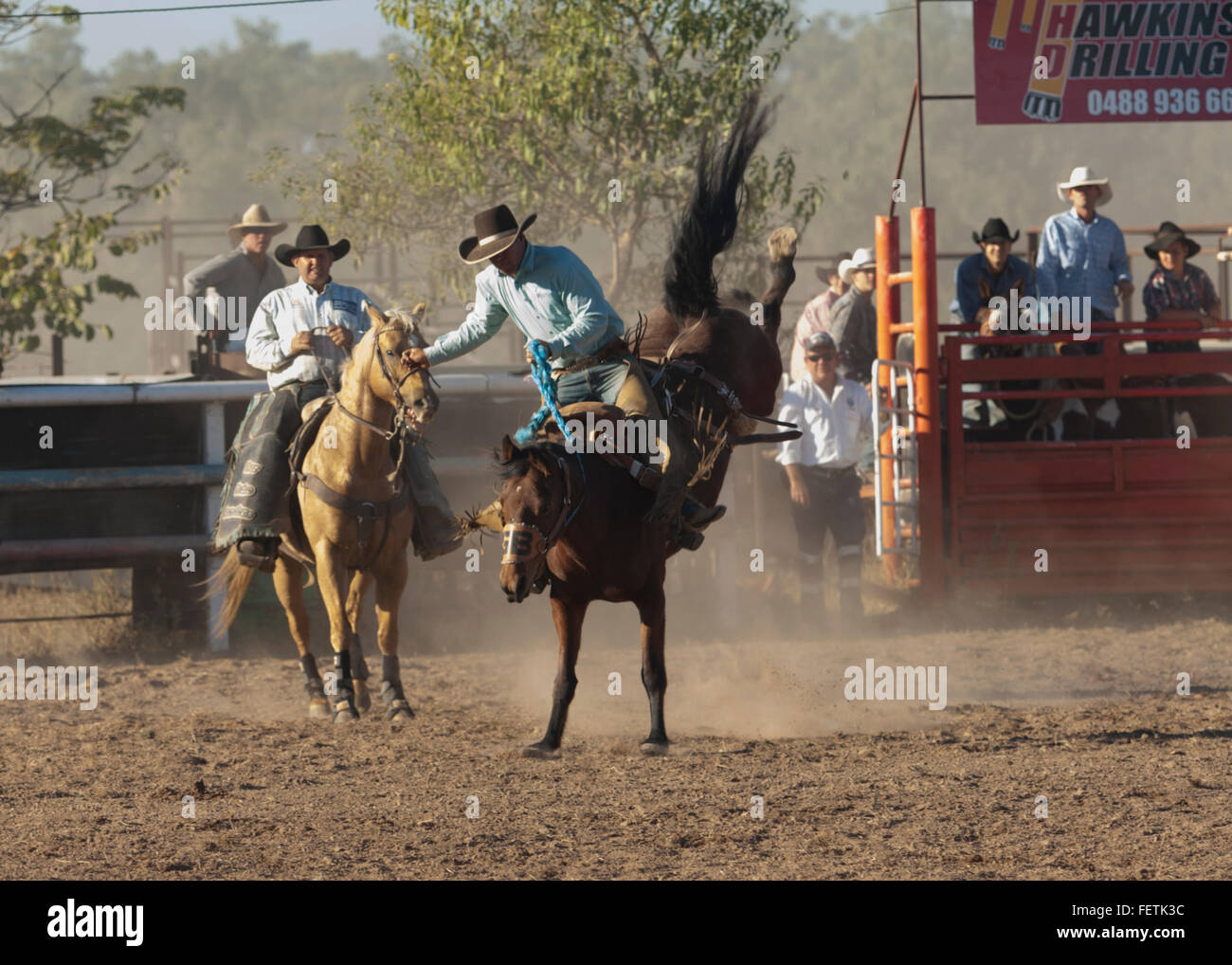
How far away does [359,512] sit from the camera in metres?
Result: 8.22

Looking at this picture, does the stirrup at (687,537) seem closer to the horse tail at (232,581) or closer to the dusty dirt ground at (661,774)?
the dusty dirt ground at (661,774)

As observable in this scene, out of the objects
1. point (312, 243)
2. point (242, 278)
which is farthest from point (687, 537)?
point (242, 278)

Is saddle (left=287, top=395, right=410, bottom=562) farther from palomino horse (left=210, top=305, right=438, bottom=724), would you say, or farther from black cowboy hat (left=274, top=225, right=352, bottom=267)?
black cowboy hat (left=274, top=225, right=352, bottom=267)

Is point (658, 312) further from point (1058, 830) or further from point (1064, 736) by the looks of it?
point (1058, 830)

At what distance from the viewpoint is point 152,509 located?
11.3 metres

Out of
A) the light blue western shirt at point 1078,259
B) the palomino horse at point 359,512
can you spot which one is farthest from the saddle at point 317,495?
the light blue western shirt at point 1078,259

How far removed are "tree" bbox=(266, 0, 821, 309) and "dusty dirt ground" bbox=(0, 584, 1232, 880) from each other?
6211 mm

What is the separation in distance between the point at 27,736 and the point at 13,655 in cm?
320

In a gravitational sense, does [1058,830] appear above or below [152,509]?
below

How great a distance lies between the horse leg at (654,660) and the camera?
7.35 metres

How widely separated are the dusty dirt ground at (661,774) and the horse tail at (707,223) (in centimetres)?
226

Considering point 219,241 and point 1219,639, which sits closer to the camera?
point 1219,639
